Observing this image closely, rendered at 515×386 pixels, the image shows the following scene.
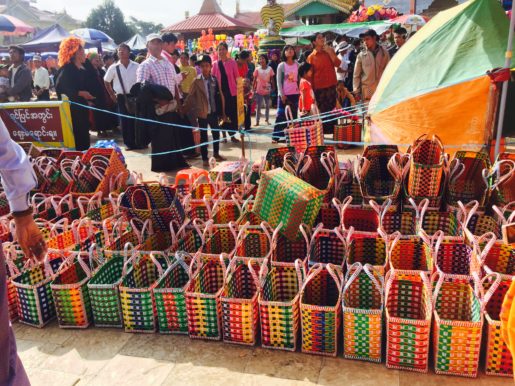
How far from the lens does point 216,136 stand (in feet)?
26.2

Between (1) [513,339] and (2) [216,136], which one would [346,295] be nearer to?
(1) [513,339]

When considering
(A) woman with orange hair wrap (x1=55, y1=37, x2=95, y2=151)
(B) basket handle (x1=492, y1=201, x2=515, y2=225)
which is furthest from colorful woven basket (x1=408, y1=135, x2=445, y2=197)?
(A) woman with orange hair wrap (x1=55, y1=37, x2=95, y2=151)

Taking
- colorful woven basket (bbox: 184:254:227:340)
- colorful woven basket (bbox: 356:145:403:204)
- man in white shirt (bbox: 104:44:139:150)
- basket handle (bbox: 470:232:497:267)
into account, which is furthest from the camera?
man in white shirt (bbox: 104:44:139:150)

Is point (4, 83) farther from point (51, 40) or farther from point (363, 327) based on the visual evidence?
point (51, 40)

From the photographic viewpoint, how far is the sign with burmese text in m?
6.18

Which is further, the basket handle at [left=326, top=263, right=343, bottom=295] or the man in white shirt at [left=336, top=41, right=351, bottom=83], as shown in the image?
the man in white shirt at [left=336, top=41, right=351, bottom=83]

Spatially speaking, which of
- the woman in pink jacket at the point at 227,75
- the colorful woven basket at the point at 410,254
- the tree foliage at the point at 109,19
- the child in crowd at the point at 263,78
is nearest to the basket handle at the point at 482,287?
the colorful woven basket at the point at 410,254

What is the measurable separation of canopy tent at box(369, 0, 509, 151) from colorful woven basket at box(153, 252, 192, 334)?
366 cm

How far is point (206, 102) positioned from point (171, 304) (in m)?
4.58

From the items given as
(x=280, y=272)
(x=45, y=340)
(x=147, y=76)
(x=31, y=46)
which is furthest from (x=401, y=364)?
(x=31, y=46)

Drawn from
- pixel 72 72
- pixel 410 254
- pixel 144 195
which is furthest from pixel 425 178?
pixel 72 72

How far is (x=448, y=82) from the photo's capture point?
211 inches

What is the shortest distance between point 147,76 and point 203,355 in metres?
4.52

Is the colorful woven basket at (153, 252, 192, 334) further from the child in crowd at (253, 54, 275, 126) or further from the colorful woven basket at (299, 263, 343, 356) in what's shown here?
the child in crowd at (253, 54, 275, 126)
